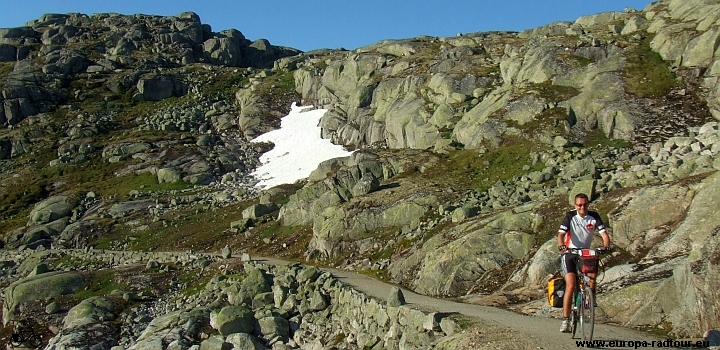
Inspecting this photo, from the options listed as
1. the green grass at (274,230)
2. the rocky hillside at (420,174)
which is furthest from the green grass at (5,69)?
the green grass at (274,230)

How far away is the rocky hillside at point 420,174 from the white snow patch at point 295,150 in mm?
2547

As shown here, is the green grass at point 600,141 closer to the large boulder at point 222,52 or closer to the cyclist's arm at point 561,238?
the cyclist's arm at point 561,238

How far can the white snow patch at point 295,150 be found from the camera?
75.3 m

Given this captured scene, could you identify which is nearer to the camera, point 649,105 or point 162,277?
point 162,277

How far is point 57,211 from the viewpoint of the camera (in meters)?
71.8

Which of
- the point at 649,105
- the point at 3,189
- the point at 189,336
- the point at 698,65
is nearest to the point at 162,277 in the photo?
the point at 189,336

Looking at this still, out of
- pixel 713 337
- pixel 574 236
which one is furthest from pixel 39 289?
pixel 713 337

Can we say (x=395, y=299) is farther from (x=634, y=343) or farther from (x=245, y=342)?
(x=245, y=342)

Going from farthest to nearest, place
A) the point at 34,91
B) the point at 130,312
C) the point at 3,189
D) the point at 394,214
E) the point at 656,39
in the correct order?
the point at 34,91 → the point at 3,189 → the point at 656,39 → the point at 394,214 → the point at 130,312

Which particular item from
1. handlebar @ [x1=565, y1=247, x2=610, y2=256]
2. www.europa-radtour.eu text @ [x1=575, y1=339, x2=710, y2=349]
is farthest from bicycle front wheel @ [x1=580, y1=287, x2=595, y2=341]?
handlebar @ [x1=565, y1=247, x2=610, y2=256]

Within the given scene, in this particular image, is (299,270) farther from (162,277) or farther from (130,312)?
(162,277)

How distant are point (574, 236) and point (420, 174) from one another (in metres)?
33.3

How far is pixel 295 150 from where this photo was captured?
8456 centimetres

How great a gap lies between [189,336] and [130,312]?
858cm
